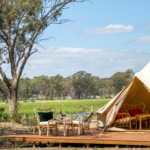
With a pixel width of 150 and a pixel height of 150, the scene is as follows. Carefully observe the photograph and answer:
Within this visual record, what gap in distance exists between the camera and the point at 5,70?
11.0 meters

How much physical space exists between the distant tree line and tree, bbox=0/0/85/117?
41277mm

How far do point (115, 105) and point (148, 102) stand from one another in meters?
2.39

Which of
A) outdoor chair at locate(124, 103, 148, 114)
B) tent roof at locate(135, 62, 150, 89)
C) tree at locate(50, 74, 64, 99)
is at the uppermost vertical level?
tree at locate(50, 74, 64, 99)

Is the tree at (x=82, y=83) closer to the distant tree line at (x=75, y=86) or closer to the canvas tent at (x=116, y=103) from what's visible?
the distant tree line at (x=75, y=86)

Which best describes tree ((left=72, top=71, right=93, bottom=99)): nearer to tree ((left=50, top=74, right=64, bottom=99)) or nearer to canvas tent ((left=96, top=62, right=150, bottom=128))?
tree ((left=50, top=74, right=64, bottom=99))

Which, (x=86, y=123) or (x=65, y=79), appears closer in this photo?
(x=86, y=123)

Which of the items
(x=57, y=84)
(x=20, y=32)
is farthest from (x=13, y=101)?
(x=57, y=84)

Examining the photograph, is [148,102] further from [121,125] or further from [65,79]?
[65,79]

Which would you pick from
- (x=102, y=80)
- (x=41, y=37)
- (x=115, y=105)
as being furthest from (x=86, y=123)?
(x=102, y=80)

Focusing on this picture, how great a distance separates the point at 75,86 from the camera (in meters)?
55.0

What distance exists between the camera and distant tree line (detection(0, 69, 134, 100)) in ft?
177

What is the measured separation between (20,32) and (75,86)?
43.6 metres

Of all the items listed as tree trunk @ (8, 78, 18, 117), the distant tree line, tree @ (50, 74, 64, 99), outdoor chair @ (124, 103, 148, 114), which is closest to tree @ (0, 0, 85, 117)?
tree trunk @ (8, 78, 18, 117)

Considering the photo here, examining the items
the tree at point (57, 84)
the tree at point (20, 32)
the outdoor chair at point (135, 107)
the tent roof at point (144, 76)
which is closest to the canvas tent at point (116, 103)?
the tent roof at point (144, 76)
